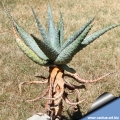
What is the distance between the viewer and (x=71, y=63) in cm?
638

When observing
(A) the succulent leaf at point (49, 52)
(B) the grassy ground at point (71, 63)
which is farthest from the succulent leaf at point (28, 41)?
(B) the grassy ground at point (71, 63)

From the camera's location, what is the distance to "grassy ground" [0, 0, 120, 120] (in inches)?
198

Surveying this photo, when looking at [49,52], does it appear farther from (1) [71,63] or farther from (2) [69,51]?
(1) [71,63]

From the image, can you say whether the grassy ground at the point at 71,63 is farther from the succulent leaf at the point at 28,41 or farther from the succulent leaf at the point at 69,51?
the succulent leaf at the point at 69,51

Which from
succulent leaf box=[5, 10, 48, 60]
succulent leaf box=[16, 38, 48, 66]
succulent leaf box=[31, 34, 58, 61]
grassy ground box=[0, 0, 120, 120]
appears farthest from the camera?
grassy ground box=[0, 0, 120, 120]

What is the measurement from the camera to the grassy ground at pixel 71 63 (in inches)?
198

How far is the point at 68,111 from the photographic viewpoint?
464cm

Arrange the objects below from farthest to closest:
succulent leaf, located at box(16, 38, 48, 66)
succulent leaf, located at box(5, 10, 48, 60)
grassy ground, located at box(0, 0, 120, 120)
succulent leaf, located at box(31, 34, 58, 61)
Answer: grassy ground, located at box(0, 0, 120, 120)
succulent leaf, located at box(5, 10, 48, 60)
succulent leaf, located at box(16, 38, 48, 66)
succulent leaf, located at box(31, 34, 58, 61)

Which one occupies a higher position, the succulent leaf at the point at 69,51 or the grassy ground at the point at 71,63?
the grassy ground at the point at 71,63

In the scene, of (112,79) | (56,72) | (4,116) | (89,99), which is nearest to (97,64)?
(112,79)

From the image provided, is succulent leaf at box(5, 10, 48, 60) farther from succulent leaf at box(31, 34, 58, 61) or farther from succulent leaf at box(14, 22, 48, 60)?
succulent leaf at box(31, 34, 58, 61)

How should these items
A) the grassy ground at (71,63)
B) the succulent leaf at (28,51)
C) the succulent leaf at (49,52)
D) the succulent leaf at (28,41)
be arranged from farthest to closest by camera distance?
the grassy ground at (71,63) → the succulent leaf at (28,41) → the succulent leaf at (28,51) → the succulent leaf at (49,52)

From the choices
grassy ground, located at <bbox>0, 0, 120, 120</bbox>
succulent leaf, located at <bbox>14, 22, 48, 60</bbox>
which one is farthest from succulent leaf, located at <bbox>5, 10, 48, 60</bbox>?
grassy ground, located at <bbox>0, 0, 120, 120</bbox>

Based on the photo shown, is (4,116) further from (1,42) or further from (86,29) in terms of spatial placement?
(1,42)
